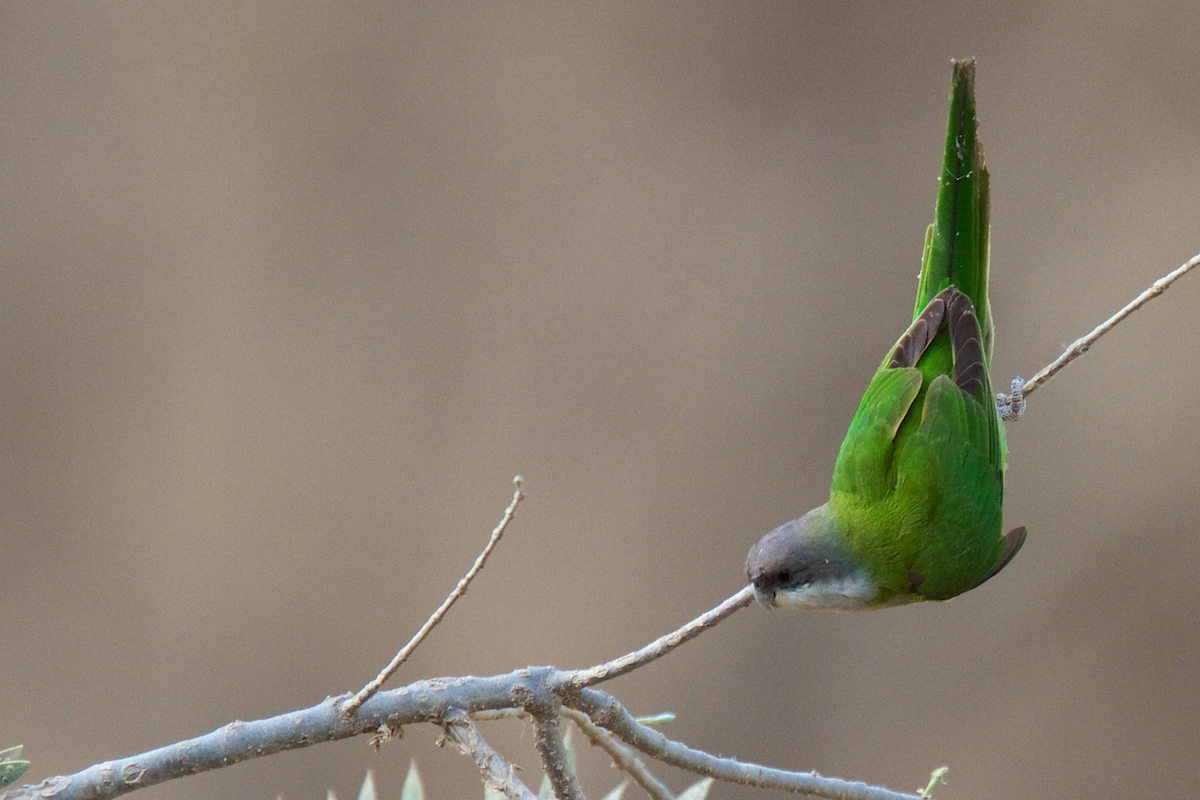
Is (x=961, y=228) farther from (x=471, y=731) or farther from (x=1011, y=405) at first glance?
(x=471, y=731)

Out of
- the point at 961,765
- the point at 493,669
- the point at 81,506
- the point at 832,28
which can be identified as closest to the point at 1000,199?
the point at 832,28

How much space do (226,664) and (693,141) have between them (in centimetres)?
188

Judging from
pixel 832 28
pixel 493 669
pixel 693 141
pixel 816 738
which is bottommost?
pixel 816 738

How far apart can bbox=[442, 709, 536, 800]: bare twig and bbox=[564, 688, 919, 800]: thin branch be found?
7 centimetres

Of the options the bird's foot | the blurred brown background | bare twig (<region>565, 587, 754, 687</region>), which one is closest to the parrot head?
bare twig (<region>565, 587, 754, 687</region>)

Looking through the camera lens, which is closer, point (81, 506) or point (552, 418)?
point (81, 506)

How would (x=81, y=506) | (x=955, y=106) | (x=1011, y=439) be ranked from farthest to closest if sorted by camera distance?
1. (x=1011, y=439)
2. (x=81, y=506)
3. (x=955, y=106)

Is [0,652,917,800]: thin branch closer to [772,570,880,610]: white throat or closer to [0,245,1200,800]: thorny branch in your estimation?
[0,245,1200,800]: thorny branch

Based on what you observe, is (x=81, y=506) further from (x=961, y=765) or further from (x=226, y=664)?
(x=961, y=765)

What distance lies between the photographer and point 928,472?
1.22 m

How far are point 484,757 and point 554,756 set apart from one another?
6 cm

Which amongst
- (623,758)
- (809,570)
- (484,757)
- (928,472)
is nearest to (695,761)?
(623,758)

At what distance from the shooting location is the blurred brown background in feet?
8.00

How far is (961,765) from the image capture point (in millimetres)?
2643
